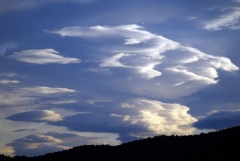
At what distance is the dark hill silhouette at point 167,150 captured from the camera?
3400 centimetres

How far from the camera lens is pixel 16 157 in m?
45.8

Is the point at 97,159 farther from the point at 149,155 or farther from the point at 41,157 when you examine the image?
the point at 41,157

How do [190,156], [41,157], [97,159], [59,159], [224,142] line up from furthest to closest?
[41,157] < [59,159] < [97,159] < [224,142] < [190,156]

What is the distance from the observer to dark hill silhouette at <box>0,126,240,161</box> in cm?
3400

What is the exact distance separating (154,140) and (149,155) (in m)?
6.01

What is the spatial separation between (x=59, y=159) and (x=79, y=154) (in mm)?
2698

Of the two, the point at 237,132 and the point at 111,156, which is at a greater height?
the point at 237,132

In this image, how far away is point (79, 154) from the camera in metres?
42.4

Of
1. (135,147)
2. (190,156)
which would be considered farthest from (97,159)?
(190,156)

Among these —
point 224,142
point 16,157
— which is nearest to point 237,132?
point 224,142

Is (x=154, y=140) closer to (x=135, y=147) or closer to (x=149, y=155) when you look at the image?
(x=135, y=147)

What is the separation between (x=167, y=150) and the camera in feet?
124

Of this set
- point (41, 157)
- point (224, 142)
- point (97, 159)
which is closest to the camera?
point (224, 142)

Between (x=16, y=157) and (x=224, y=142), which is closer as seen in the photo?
(x=224, y=142)
